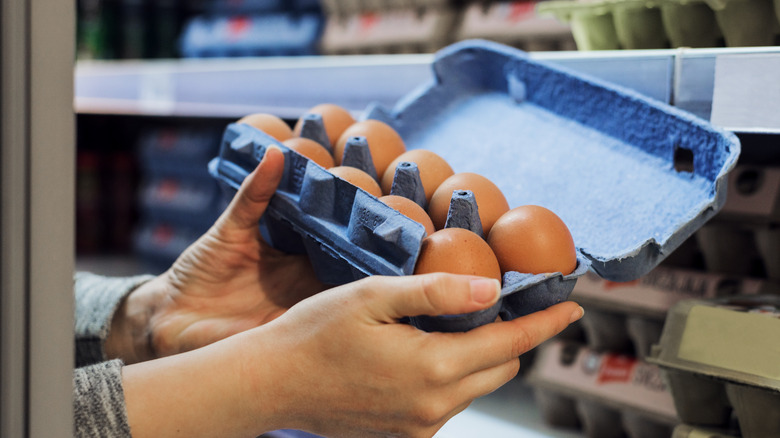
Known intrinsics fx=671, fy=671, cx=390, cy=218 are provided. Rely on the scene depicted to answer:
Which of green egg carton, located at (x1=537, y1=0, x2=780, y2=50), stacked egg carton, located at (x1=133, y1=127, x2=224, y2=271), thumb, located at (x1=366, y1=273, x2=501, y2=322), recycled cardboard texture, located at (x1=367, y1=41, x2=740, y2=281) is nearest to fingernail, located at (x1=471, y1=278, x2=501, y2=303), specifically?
thumb, located at (x1=366, y1=273, x2=501, y2=322)

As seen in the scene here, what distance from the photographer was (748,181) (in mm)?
1188

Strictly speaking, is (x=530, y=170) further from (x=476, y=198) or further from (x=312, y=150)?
(x=312, y=150)

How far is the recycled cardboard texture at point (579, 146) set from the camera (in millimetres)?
854

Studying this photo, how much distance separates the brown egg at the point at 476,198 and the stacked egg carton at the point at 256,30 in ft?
4.22

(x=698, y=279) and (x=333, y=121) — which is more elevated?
(x=333, y=121)

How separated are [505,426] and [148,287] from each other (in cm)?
72

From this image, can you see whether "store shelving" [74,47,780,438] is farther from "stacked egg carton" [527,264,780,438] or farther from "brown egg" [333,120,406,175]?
"brown egg" [333,120,406,175]

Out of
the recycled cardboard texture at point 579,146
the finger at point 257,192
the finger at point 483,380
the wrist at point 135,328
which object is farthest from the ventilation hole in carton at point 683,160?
the wrist at point 135,328

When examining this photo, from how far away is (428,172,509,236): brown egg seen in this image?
0.82 metres

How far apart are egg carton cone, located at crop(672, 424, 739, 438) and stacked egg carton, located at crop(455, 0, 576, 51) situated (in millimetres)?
911

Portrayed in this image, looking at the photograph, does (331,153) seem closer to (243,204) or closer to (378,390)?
(243,204)

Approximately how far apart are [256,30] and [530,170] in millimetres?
1430

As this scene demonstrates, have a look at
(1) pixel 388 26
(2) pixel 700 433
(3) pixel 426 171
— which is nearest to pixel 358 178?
(3) pixel 426 171

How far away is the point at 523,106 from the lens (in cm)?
117
